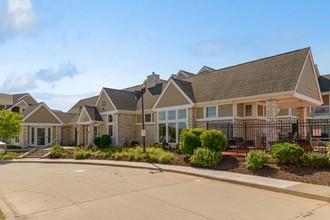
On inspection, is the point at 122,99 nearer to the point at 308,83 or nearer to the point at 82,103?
the point at 82,103

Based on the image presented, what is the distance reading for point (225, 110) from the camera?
65.2 feet

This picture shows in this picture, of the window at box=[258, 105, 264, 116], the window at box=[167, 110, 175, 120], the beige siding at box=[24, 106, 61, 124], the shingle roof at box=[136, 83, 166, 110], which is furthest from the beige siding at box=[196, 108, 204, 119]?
the beige siding at box=[24, 106, 61, 124]

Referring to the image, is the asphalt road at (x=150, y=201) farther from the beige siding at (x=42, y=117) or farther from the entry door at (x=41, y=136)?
the entry door at (x=41, y=136)

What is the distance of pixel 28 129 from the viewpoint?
32406 mm

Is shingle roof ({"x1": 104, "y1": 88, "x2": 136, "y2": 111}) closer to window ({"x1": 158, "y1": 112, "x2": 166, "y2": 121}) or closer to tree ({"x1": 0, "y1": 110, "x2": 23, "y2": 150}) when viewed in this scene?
window ({"x1": 158, "y1": 112, "x2": 166, "y2": 121})

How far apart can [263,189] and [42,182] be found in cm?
919

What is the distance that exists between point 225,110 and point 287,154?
26.4 feet

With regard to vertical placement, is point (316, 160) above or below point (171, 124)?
below

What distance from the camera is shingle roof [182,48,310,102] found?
1755cm

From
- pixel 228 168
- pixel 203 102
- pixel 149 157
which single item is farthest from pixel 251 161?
pixel 203 102

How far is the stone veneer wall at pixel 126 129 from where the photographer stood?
27.9 meters

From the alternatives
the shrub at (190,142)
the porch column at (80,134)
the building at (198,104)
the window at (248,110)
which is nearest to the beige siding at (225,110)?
the building at (198,104)

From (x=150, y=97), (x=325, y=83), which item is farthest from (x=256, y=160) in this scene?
(x=325, y=83)

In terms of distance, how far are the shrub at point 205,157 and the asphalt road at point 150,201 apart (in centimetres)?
227
